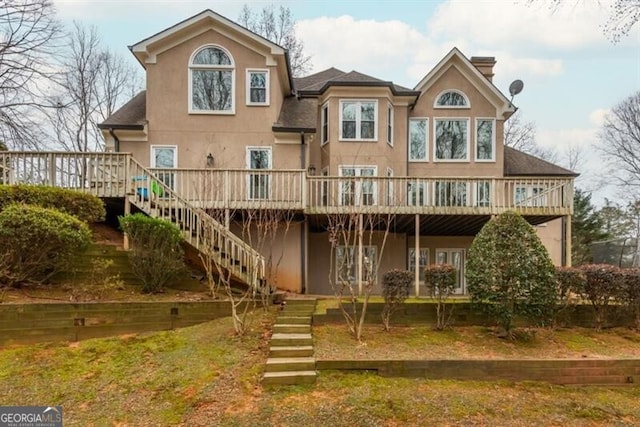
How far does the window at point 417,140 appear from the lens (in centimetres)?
1595

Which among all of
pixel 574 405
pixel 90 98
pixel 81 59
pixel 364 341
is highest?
pixel 81 59

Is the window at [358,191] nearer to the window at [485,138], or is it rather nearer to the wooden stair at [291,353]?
the wooden stair at [291,353]

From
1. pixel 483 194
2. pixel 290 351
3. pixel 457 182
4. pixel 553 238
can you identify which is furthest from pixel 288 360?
pixel 553 238

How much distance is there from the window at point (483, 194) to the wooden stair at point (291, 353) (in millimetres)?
6901

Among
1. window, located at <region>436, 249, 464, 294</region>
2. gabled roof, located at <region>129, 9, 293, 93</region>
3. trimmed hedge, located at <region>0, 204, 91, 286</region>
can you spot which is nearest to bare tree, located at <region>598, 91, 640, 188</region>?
window, located at <region>436, 249, 464, 294</region>

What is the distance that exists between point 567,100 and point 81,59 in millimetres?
30190

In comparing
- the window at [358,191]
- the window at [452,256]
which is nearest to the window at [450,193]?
the window at [358,191]

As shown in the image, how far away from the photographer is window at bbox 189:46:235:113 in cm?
1356

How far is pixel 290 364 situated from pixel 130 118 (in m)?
11.6

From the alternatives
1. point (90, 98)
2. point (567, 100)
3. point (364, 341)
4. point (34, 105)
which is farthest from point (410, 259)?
point (90, 98)

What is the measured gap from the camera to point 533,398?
20.1 feet

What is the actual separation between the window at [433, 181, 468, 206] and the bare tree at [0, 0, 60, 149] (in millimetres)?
16236

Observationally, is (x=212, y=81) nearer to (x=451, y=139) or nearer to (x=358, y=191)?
(x=358, y=191)

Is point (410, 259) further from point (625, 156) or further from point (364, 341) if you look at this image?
point (625, 156)
